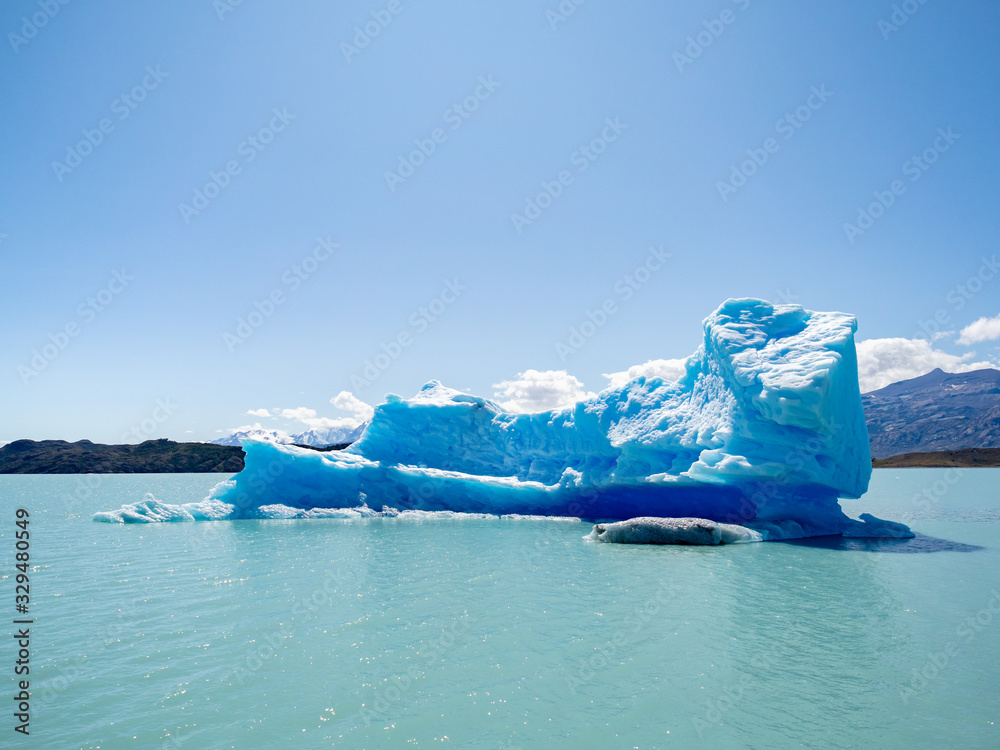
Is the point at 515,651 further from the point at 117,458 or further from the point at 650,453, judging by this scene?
the point at 117,458

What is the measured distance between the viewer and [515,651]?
5895 mm

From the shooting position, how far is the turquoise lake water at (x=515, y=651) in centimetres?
427

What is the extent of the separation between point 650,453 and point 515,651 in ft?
39.7

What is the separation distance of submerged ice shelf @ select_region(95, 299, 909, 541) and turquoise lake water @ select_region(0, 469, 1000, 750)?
320 centimetres

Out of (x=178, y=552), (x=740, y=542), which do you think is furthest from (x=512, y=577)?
(x=178, y=552)

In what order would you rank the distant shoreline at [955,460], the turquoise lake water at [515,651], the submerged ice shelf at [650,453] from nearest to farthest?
the turquoise lake water at [515,651] < the submerged ice shelf at [650,453] < the distant shoreline at [955,460]

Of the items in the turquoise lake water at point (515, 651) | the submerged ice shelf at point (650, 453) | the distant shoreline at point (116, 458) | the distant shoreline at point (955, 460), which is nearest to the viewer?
the turquoise lake water at point (515, 651)

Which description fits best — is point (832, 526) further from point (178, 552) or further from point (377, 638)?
point (178, 552)

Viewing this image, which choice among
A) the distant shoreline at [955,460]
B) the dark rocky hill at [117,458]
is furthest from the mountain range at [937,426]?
the dark rocky hill at [117,458]

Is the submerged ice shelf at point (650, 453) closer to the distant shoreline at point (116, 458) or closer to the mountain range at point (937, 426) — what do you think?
the distant shoreline at point (116, 458)

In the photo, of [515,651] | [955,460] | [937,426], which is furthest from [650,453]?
[937,426]

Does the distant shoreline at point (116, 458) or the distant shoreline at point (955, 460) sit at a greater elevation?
the distant shoreline at point (116, 458)

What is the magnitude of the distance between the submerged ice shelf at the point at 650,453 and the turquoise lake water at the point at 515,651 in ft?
10.5

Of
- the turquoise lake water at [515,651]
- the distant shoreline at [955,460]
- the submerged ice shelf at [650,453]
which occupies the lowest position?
the distant shoreline at [955,460]
